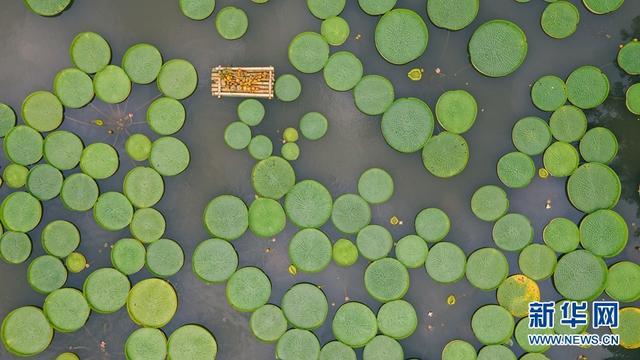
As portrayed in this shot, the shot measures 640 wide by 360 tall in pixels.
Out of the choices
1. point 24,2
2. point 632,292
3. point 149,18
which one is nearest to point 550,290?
point 632,292

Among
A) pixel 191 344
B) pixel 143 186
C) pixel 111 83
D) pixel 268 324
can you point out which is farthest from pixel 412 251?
pixel 111 83

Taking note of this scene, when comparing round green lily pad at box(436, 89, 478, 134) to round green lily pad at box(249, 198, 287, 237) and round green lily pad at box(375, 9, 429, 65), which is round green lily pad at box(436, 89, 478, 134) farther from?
round green lily pad at box(249, 198, 287, 237)

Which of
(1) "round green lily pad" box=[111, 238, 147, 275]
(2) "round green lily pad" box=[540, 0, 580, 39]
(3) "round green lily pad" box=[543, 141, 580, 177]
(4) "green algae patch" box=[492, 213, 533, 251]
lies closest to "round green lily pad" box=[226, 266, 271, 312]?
(1) "round green lily pad" box=[111, 238, 147, 275]

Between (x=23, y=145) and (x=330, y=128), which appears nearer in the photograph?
(x=23, y=145)

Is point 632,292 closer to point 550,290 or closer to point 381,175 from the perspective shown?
point 550,290

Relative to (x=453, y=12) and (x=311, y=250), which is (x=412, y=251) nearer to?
(x=311, y=250)

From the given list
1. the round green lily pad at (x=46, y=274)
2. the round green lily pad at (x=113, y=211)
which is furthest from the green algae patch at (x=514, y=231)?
the round green lily pad at (x=46, y=274)

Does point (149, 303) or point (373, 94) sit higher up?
point (373, 94)
